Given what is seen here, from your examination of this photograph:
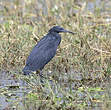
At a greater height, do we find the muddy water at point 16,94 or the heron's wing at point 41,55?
the heron's wing at point 41,55

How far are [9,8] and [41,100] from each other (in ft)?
18.9

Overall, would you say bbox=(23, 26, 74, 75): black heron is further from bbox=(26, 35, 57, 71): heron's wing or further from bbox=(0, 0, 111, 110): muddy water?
bbox=(0, 0, 111, 110): muddy water

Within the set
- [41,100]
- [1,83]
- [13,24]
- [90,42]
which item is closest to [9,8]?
[13,24]

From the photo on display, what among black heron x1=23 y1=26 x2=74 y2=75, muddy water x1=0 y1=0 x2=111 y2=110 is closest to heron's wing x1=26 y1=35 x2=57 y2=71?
black heron x1=23 y1=26 x2=74 y2=75

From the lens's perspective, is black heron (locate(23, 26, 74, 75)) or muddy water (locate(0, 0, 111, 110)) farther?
black heron (locate(23, 26, 74, 75))

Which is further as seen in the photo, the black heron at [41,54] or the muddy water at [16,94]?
the black heron at [41,54]

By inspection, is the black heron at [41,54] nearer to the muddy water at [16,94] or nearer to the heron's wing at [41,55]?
the heron's wing at [41,55]

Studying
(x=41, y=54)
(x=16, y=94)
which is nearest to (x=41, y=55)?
(x=41, y=54)

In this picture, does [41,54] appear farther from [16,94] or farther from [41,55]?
[16,94]

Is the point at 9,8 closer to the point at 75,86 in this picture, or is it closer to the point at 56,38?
the point at 56,38

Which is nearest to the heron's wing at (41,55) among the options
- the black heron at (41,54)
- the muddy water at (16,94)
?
the black heron at (41,54)

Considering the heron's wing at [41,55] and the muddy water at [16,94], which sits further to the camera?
the heron's wing at [41,55]

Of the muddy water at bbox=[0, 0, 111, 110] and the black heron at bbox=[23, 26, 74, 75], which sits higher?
the black heron at bbox=[23, 26, 74, 75]

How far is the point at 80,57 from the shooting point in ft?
23.1
